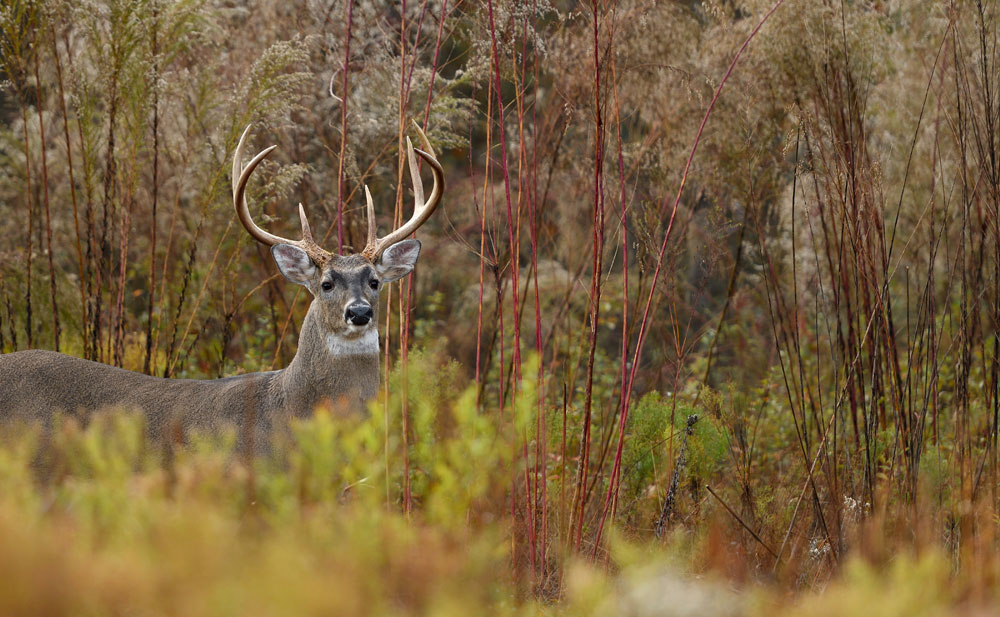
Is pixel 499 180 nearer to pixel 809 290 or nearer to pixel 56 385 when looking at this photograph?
pixel 809 290

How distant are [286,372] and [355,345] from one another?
1.14 feet

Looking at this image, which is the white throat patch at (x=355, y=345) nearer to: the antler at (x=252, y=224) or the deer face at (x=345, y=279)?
the deer face at (x=345, y=279)

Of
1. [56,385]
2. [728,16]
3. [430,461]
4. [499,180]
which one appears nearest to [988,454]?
[430,461]

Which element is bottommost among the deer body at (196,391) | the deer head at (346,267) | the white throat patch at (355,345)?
the deer body at (196,391)

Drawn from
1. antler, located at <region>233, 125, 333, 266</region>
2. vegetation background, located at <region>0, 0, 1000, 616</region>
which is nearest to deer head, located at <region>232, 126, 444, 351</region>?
antler, located at <region>233, 125, 333, 266</region>

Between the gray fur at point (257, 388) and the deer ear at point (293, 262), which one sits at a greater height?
the deer ear at point (293, 262)

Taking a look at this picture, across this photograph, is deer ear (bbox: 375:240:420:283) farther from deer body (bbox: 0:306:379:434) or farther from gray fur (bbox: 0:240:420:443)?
deer body (bbox: 0:306:379:434)

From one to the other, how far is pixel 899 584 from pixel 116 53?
3.81 m

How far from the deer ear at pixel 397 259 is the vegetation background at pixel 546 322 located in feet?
0.60

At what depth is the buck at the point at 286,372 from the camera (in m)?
3.90

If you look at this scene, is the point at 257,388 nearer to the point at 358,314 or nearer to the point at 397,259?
the point at 358,314

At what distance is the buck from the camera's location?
390 cm

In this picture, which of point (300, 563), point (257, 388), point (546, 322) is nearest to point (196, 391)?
point (257, 388)

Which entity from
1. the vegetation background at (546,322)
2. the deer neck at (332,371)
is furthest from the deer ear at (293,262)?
the vegetation background at (546,322)
